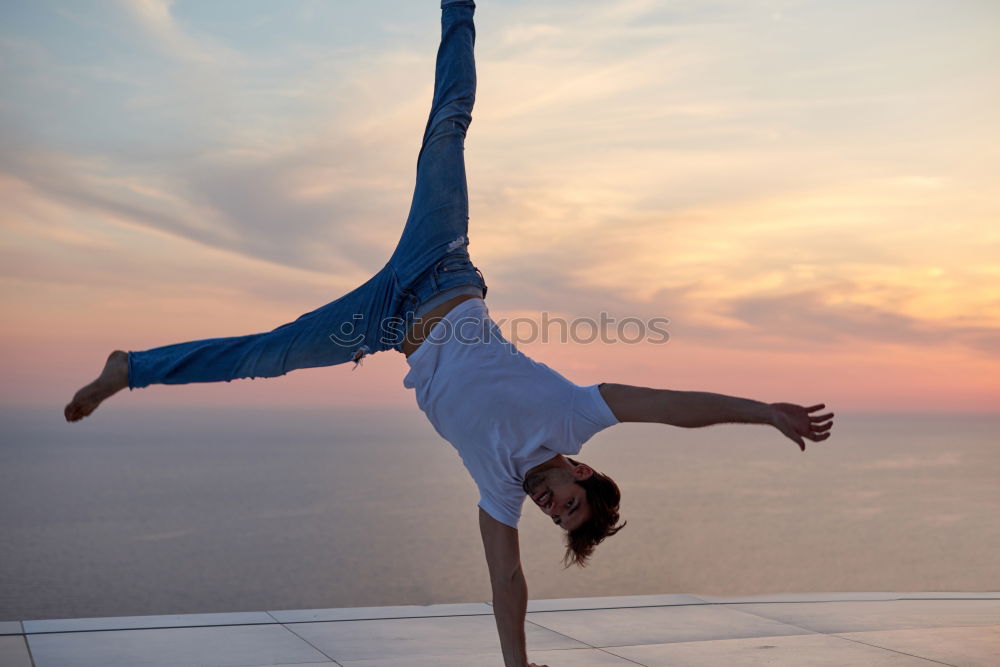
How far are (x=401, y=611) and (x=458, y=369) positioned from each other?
200 cm

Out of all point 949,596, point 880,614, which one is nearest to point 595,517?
point 880,614

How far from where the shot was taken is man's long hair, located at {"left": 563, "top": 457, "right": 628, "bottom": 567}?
3035 millimetres

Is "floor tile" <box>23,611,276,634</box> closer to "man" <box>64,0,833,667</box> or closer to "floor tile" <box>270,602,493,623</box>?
"floor tile" <box>270,602,493,623</box>

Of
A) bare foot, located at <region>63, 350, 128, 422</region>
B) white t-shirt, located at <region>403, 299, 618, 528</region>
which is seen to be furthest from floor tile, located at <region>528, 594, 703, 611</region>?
bare foot, located at <region>63, 350, 128, 422</region>

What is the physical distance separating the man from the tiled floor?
876 mm

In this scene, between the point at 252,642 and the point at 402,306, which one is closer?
the point at 402,306

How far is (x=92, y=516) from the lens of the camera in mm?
11867

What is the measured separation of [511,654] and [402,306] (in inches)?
47.6

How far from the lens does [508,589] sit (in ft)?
10.1

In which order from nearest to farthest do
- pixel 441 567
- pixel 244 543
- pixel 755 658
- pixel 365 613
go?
pixel 755 658 < pixel 365 613 < pixel 441 567 < pixel 244 543

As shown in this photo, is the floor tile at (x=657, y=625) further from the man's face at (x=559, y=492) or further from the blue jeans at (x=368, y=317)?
the blue jeans at (x=368, y=317)

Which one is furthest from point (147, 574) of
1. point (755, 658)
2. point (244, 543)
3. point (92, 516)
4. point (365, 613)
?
point (755, 658)

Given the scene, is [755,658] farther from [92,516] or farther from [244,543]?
[92,516]

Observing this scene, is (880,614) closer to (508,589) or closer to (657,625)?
(657,625)
